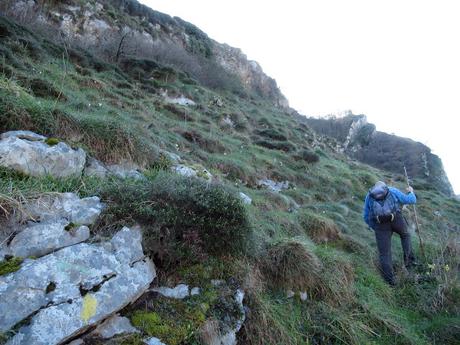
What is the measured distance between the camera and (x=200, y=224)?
3232mm

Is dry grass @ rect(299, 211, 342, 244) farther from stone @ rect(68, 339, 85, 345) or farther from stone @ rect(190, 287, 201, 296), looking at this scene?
stone @ rect(68, 339, 85, 345)

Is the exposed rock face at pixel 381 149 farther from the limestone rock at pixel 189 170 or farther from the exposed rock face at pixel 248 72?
the limestone rock at pixel 189 170

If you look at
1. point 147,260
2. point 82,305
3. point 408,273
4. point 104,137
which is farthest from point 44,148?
point 408,273

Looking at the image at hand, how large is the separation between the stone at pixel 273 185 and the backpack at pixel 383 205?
324cm

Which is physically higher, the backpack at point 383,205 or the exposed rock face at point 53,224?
the backpack at point 383,205

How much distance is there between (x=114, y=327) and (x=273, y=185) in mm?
7694

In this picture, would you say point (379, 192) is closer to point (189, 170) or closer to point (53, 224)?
point (189, 170)

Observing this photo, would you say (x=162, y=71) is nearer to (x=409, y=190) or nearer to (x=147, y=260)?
(x=409, y=190)

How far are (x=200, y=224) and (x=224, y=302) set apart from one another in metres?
0.75

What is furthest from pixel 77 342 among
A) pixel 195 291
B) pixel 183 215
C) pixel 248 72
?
pixel 248 72

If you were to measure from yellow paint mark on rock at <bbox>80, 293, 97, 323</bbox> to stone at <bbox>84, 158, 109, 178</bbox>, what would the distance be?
192 cm

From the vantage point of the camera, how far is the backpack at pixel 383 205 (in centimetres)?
570

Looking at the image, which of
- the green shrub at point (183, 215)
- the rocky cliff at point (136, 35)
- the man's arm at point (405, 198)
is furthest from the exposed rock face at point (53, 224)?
the rocky cliff at point (136, 35)

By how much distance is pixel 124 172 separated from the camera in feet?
14.9
